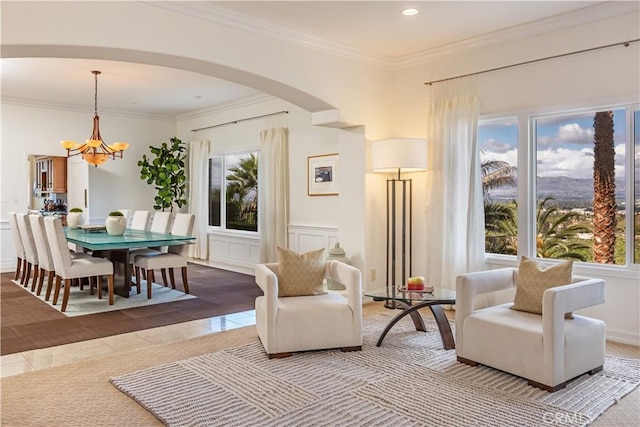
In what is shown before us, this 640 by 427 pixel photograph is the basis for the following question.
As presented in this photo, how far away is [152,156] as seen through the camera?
30.6 ft

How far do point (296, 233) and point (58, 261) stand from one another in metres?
3.09

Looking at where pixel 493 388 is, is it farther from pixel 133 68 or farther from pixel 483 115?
pixel 133 68

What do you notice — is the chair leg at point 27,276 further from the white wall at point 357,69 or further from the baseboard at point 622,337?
the baseboard at point 622,337

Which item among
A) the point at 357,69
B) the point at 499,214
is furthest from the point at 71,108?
the point at 499,214

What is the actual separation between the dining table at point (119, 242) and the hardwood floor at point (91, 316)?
2.30ft

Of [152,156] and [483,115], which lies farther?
[152,156]

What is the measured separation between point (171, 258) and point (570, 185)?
4.52m

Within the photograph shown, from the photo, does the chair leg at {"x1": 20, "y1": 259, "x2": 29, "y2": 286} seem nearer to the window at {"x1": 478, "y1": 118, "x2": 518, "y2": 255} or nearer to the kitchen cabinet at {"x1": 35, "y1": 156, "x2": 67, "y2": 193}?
the kitchen cabinet at {"x1": 35, "y1": 156, "x2": 67, "y2": 193}

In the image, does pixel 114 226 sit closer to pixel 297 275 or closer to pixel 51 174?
pixel 51 174

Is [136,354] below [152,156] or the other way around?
below

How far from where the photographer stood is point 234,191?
841 centimetres

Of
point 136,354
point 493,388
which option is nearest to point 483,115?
point 493,388

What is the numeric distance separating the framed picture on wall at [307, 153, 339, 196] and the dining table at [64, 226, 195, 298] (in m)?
1.81

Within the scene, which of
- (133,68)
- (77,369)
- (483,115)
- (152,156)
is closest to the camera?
(77,369)
